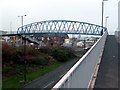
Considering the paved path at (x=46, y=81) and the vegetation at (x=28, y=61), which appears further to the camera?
the vegetation at (x=28, y=61)

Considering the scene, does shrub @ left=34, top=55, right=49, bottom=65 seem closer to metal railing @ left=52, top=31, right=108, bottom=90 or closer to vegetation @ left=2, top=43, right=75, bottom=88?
vegetation @ left=2, top=43, right=75, bottom=88

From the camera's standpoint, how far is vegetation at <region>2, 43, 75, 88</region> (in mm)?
60688

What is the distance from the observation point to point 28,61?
2906 inches

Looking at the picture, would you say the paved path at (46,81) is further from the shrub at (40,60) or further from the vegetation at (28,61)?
the shrub at (40,60)

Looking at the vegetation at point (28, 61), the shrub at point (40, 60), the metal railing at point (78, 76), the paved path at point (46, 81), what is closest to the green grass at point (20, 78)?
the vegetation at point (28, 61)

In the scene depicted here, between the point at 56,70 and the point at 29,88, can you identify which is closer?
the point at 29,88

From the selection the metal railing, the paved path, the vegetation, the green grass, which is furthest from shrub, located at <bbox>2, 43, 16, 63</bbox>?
the metal railing

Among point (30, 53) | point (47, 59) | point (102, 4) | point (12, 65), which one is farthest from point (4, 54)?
point (102, 4)

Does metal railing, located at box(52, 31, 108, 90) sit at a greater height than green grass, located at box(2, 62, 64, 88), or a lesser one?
greater

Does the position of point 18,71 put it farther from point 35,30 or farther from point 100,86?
point 35,30

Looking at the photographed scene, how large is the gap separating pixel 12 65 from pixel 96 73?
55621 mm

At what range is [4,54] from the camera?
70375mm

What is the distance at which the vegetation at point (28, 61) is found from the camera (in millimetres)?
60688

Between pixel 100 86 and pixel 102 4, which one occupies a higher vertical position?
pixel 102 4
